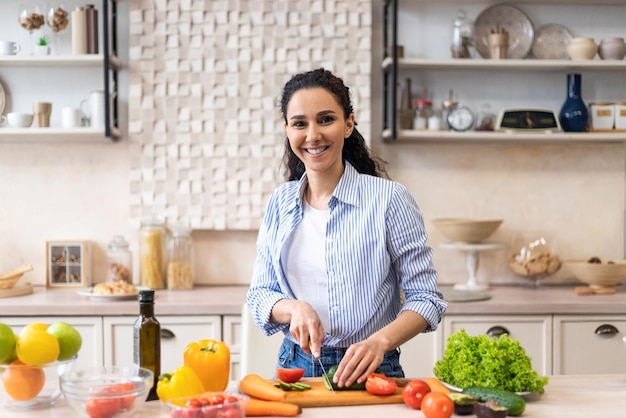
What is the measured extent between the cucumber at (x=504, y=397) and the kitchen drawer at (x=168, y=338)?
162cm

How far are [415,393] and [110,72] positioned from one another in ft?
8.11

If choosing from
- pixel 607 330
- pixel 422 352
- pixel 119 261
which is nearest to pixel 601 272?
pixel 607 330

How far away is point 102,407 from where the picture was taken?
1.47m

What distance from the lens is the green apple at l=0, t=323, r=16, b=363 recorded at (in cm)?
150

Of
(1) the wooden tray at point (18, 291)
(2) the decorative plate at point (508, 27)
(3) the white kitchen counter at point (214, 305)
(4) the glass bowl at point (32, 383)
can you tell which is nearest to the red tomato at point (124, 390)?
(4) the glass bowl at point (32, 383)

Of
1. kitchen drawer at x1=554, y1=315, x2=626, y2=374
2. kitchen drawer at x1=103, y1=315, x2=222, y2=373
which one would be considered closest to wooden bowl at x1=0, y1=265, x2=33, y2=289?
kitchen drawer at x1=103, y1=315, x2=222, y2=373

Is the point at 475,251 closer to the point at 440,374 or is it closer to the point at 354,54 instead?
the point at 354,54

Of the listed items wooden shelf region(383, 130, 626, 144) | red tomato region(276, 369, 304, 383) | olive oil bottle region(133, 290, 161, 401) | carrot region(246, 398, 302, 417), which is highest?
wooden shelf region(383, 130, 626, 144)

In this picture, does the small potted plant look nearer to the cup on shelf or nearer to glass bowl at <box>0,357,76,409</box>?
the cup on shelf

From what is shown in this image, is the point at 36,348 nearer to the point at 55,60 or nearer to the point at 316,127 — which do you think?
the point at 316,127

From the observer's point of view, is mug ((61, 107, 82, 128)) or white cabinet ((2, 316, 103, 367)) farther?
mug ((61, 107, 82, 128))

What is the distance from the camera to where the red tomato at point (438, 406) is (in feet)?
4.94

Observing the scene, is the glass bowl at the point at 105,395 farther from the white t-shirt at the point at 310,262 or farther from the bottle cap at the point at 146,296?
the white t-shirt at the point at 310,262

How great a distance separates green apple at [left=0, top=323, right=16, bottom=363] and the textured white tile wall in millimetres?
2030
